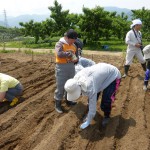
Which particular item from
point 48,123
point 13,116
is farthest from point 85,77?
point 13,116

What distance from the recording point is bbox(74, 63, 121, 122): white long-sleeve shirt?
417cm

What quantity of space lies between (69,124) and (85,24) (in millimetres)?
12080

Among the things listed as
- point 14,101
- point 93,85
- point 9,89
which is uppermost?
point 93,85

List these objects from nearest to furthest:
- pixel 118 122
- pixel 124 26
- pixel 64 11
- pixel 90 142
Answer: pixel 90 142 < pixel 118 122 < pixel 64 11 < pixel 124 26

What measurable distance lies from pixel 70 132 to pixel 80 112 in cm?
81

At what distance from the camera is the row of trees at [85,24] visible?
16359 mm

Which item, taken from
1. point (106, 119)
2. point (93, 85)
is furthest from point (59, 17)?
point (93, 85)

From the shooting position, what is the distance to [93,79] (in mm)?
4273

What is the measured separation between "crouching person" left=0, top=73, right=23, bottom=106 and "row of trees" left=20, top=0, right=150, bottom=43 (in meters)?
10.8

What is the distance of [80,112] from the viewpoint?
5410 millimetres

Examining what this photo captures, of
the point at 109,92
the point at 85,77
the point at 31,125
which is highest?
the point at 85,77

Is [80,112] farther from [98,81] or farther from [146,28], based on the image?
[146,28]

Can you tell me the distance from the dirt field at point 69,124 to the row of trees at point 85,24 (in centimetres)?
965

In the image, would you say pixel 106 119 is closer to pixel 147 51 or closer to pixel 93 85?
pixel 93 85
